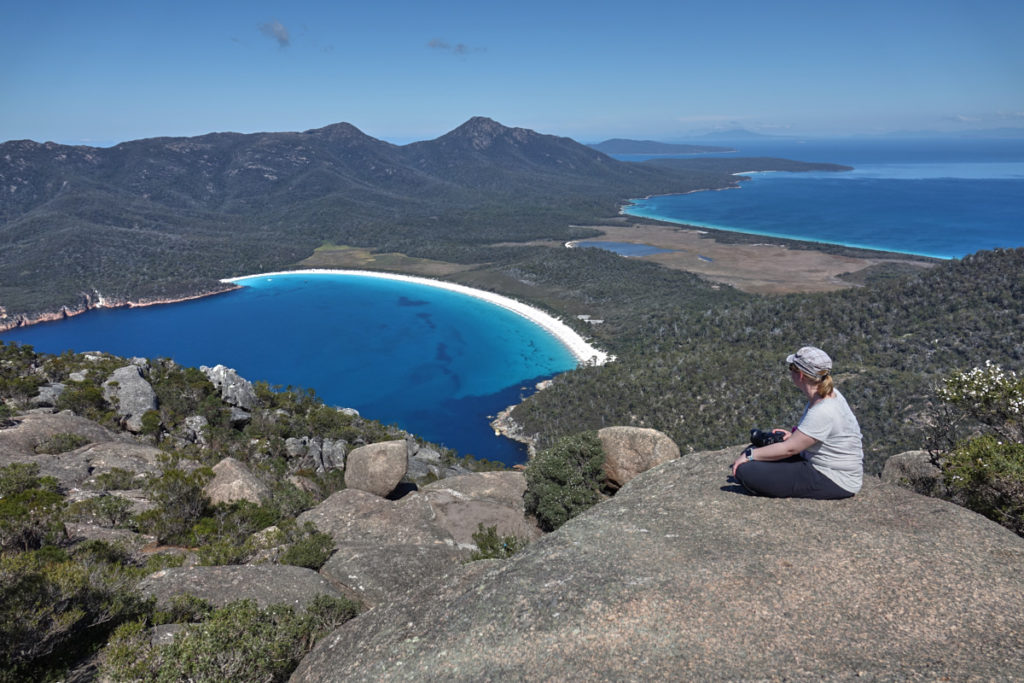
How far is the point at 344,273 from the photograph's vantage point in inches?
7190

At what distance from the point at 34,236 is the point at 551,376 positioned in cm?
19056

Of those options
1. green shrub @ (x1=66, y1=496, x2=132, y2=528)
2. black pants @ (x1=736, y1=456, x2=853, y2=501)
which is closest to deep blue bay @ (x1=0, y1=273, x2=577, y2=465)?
green shrub @ (x1=66, y1=496, x2=132, y2=528)

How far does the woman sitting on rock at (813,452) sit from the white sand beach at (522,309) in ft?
277

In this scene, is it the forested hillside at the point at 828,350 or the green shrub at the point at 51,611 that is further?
the forested hillside at the point at 828,350

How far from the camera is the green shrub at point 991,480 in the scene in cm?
1052

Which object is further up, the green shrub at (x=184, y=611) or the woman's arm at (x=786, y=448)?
the woman's arm at (x=786, y=448)

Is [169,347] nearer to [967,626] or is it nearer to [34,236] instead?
[34,236]

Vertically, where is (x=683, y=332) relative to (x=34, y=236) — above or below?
below

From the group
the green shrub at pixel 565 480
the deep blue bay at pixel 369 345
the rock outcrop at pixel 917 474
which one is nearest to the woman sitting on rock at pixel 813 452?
the rock outcrop at pixel 917 474

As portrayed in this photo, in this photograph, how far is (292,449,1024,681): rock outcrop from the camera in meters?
7.12

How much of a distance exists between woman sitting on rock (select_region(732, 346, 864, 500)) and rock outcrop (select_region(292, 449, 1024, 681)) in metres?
0.36

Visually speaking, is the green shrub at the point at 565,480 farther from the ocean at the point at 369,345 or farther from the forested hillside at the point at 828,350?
the ocean at the point at 369,345

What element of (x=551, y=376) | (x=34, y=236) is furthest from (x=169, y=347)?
(x=34, y=236)

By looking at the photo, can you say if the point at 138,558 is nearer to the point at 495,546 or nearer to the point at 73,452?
the point at 495,546
